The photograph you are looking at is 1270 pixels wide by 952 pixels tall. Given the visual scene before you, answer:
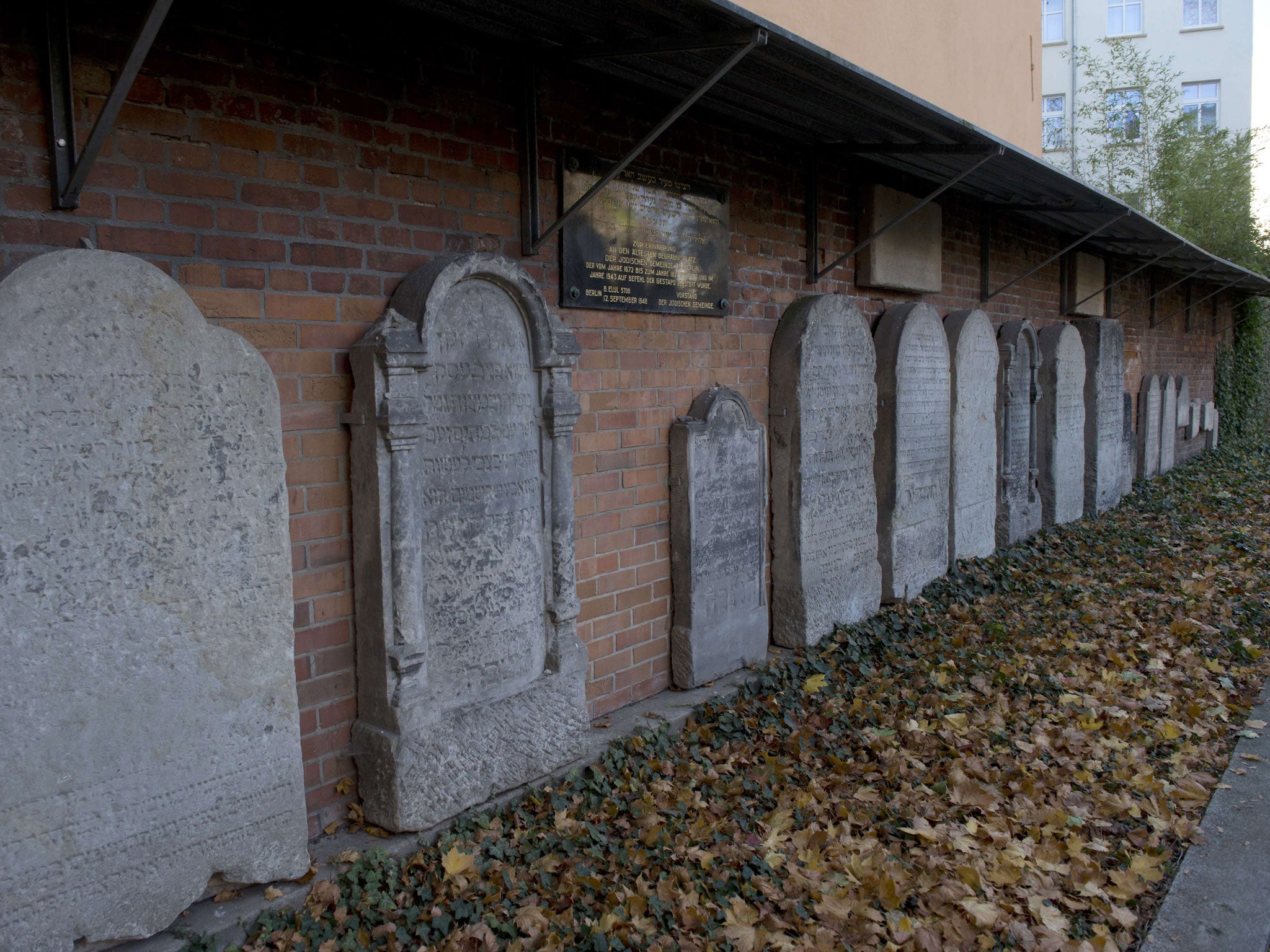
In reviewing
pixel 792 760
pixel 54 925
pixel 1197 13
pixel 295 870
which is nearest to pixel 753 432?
pixel 792 760

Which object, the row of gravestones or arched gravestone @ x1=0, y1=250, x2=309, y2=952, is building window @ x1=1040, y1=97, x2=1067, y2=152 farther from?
arched gravestone @ x1=0, y1=250, x2=309, y2=952

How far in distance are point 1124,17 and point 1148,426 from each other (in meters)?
18.1

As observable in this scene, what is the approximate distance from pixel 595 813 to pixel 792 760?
3.08 ft

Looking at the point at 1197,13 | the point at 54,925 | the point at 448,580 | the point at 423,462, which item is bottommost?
the point at 54,925

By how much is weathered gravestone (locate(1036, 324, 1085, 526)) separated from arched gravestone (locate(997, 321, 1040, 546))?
9.0 inches

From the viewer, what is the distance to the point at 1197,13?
23188 millimetres

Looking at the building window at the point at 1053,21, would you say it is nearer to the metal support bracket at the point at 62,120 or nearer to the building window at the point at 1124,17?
the building window at the point at 1124,17

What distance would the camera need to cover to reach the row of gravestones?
2271 mm

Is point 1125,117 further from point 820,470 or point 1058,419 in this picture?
point 820,470

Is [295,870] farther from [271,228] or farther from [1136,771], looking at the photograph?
[1136,771]

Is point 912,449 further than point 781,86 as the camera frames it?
Yes

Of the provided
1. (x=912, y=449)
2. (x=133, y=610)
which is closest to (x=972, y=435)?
(x=912, y=449)

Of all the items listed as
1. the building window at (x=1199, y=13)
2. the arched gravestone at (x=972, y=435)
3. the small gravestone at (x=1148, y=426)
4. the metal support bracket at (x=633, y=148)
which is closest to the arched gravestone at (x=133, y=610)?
the metal support bracket at (x=633, y=148)

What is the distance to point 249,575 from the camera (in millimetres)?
2684
